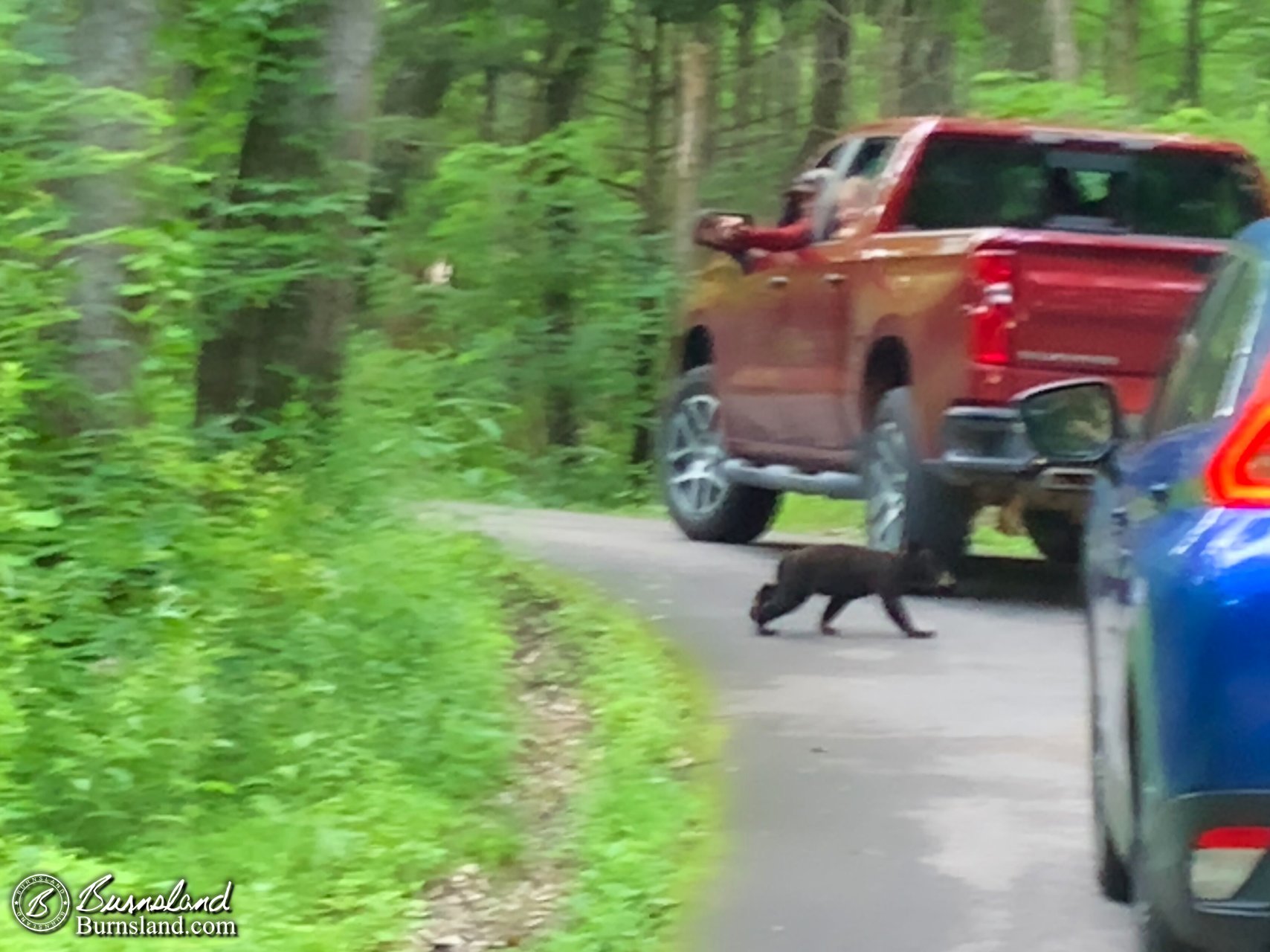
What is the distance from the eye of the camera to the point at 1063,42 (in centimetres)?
2172

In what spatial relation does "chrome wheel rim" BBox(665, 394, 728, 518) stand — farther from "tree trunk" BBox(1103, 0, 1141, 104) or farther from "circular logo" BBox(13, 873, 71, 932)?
"tree trunk" BBox(1103, 0, 1141, 104)

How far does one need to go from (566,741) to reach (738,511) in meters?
6.37

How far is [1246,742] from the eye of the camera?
Answer: 15.2 feet

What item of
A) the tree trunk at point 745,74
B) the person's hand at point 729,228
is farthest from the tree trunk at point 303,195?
the tree trunk at point 745,74

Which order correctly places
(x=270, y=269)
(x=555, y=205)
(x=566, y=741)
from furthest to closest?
(x=555, y=205) → (x=270, y=269) → (x=566, y=741)

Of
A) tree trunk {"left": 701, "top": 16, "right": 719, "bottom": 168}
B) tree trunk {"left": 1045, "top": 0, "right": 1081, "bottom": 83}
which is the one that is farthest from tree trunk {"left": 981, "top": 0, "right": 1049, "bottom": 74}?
tree trunk {"left": 701, "top": 16, "right": 719, "bottom": 168}

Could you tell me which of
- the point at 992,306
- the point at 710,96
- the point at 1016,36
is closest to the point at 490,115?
the point at 710,96

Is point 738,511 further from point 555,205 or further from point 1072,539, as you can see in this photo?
point 555,205

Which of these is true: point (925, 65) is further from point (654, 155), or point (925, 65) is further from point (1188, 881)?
point (1188, 881)

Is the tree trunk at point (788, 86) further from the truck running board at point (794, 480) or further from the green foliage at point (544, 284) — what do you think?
the truck running board at point (794, 480)

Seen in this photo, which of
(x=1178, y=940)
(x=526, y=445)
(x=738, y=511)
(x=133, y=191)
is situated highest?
(x=133, y=191)

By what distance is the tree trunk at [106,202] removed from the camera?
8.33 metres

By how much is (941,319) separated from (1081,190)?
5.65 ft

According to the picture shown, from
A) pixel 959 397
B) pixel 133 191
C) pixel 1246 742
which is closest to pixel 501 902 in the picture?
pixel 1246 742
